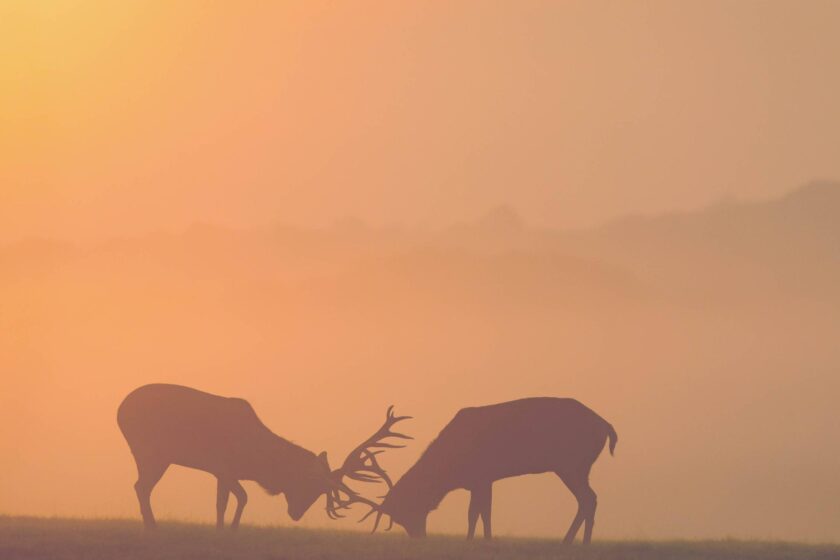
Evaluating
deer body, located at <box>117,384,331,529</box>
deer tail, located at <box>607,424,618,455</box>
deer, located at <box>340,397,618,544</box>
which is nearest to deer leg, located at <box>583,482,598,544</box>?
deer, located at <box>340,397,618,544</box>

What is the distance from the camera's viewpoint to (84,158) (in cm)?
926

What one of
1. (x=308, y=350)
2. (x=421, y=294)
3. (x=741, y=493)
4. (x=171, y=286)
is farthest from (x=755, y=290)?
(x=171, y=286)

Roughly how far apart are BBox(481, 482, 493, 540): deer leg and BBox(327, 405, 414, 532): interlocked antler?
578 millimetres

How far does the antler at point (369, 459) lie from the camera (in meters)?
8.57

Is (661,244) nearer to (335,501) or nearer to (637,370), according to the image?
(637,370)

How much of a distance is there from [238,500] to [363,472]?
79 cm

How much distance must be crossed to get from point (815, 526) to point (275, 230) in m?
4.03

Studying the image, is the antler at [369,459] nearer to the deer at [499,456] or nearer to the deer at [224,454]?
the deer at [224,454]

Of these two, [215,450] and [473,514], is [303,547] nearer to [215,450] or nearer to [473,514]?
[215,450]

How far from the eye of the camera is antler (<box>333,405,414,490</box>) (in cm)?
857

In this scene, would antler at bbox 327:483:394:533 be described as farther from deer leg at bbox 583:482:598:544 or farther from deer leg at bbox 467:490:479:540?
deer leg at bbox 583:482:598:544

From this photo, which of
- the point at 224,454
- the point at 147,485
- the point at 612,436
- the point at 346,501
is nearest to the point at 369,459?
the point at 346,501

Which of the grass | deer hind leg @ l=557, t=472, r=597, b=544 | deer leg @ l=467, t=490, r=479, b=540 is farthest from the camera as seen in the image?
deer leg @ l=467, t=490, r=479, b=540

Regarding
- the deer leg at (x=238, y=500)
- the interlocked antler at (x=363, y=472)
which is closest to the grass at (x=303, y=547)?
the deer leg at (x=238, y=500)
